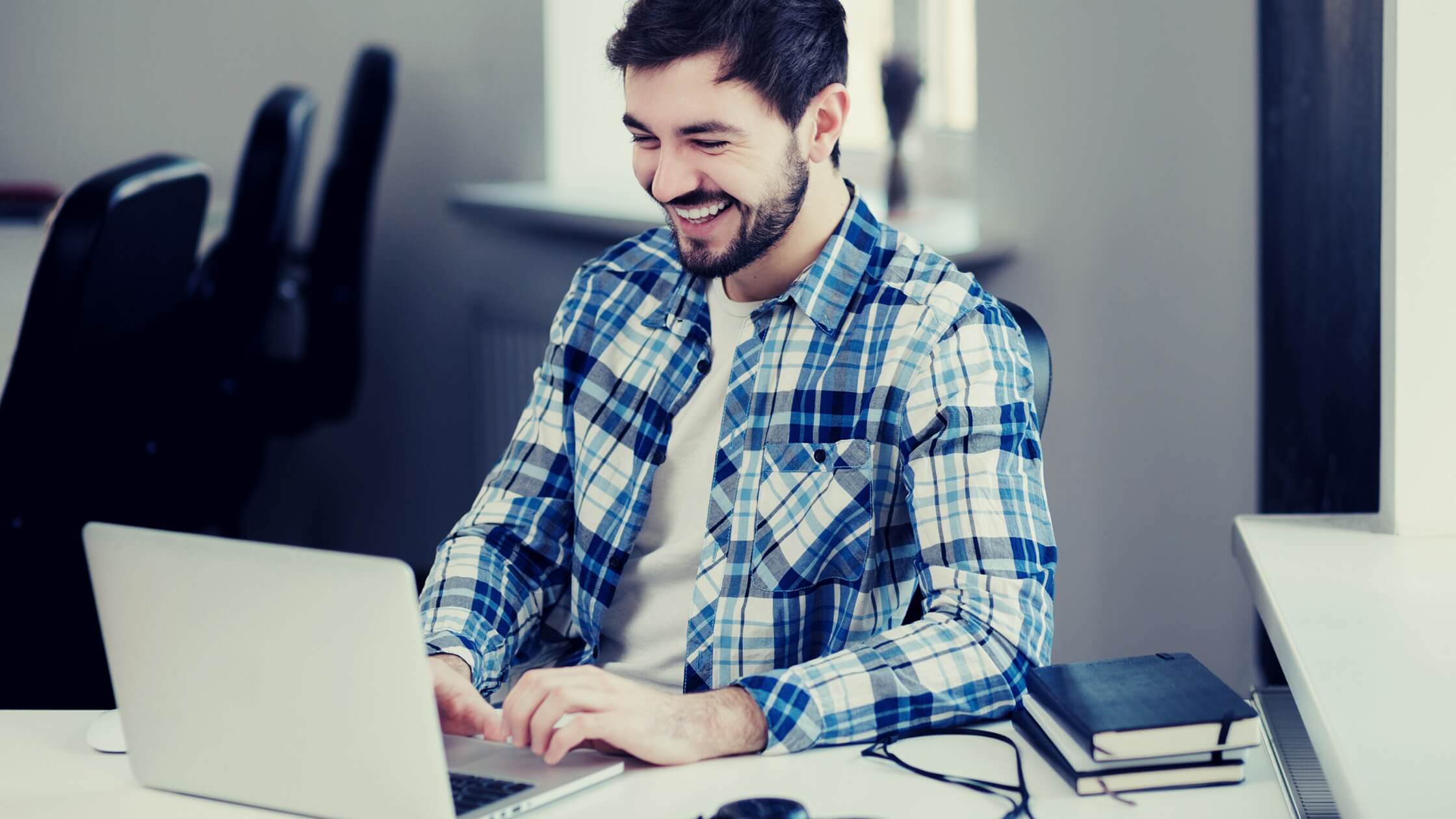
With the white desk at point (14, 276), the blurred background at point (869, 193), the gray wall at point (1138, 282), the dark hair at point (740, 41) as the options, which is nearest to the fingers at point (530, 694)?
the dark hair at point (740, 41)

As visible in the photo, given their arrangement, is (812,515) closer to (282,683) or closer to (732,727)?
(732,727)

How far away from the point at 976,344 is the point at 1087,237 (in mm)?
816

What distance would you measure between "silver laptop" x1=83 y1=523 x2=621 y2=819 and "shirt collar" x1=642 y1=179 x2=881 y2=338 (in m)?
0.49

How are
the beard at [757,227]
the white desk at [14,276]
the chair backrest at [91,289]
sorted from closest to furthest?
1. the beard at [757,227]
2. the chair backrest at [91,289]
3. the white desk at [14,276]

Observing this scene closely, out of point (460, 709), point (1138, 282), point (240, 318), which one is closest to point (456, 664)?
point (460, 709)

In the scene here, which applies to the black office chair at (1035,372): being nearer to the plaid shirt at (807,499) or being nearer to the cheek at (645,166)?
the plaid shirt at (807,499)

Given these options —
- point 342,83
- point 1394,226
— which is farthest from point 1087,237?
point 342,83

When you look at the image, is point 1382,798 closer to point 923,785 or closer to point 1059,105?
point 923,785

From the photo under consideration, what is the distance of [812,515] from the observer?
1311 mm

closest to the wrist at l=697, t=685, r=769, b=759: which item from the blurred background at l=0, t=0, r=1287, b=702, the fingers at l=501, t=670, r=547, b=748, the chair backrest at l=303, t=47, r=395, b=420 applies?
the fingers at l=501, t=670, r=547, b=748

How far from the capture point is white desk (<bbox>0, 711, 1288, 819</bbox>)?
961 millimetres

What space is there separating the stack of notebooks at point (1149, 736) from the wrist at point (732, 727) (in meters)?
0.20

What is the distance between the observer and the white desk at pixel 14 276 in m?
1.89

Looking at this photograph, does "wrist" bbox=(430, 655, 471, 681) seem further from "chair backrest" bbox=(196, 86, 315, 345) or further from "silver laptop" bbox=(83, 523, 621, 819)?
"chair backrest" bbox=(196, 86, 315, 345)
